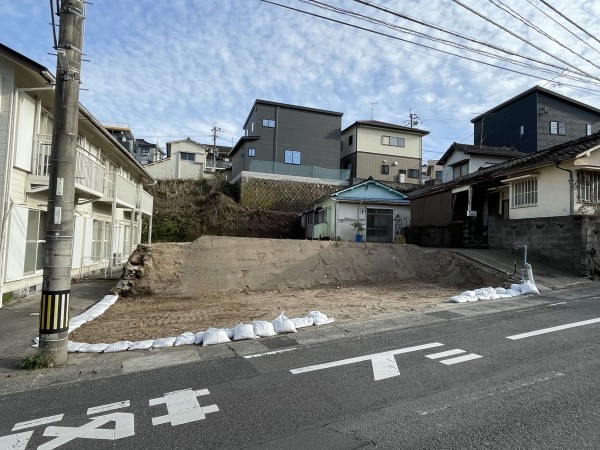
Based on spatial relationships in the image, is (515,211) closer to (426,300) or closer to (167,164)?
(426,300)

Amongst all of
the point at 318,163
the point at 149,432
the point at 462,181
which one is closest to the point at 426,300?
the point at 149,432

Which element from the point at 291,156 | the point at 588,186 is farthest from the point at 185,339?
the point at 291,156

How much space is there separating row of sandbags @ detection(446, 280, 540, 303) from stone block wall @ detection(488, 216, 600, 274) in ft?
11.3

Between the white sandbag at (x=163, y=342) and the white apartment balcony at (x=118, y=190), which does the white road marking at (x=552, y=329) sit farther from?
the white apartment balcony at (x=118, y=190)

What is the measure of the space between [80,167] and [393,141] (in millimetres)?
29345

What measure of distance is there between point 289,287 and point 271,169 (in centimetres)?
2060

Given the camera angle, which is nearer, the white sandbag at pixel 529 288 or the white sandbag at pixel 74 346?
the white sandbag at pixel 74 346

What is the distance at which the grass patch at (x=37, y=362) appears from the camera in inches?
197

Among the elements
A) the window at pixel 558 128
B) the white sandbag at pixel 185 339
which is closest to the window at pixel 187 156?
the window at pixel 558 128

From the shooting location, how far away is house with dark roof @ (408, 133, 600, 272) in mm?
13125

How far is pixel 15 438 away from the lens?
3.26 metres

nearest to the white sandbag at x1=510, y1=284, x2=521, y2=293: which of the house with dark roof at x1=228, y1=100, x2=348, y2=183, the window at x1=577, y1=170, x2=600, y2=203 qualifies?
the window at x1=577, y1=170, x2=600, y2=203

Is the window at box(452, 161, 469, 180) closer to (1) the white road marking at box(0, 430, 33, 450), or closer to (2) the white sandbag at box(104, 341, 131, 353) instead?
(2) the white sandbag at box(104, 341, 131, 353)

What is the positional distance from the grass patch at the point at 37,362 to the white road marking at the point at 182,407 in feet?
6.94
